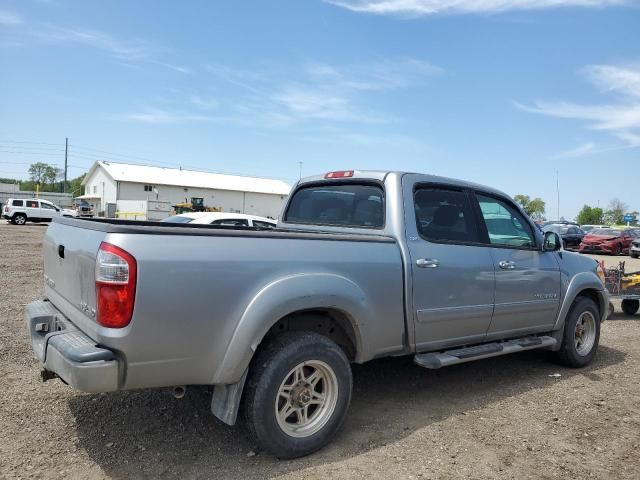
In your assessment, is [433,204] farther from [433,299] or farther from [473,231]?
[433,299]

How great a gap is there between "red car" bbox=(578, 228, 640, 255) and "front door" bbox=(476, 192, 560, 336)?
25.0m

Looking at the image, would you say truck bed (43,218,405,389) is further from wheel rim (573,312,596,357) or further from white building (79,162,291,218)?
white building (79,162,291,218)

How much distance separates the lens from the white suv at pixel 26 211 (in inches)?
1351

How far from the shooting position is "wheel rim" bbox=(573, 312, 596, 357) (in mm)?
5750

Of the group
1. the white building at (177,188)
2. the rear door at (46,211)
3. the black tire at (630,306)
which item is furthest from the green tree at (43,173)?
the black tire at (630,306)

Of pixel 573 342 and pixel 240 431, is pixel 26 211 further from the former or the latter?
pixel 573 342

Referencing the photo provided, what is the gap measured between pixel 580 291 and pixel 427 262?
256 centimetres

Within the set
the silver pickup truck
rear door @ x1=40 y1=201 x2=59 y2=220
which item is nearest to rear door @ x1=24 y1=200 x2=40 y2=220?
rear door @ x1=40 y1=201 x2=59 y2=220

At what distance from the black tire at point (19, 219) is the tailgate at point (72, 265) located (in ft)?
117

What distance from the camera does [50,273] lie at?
12.6ft

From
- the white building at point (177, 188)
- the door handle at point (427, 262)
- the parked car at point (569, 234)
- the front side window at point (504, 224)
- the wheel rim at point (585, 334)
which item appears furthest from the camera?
the white building at point (177, 188)

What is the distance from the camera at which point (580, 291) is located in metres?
5.57

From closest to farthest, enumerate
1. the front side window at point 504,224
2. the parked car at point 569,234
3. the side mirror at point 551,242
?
the front side window at point 504,224 < the side mirror at point 551,242 < the parked car at point 569,234

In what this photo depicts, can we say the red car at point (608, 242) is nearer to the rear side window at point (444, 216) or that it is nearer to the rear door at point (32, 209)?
the rear side window at point (444, 216)
